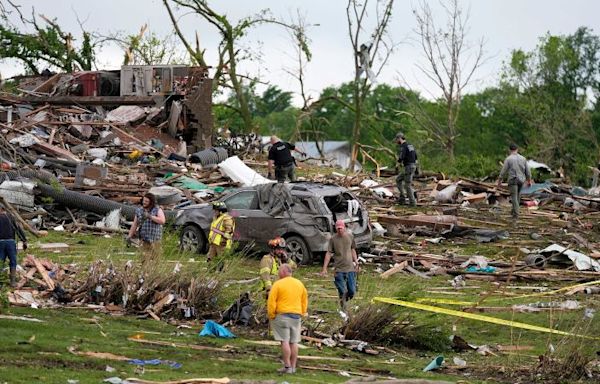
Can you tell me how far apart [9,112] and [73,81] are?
493cm

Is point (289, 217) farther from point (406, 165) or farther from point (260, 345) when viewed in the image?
point (406, 165)

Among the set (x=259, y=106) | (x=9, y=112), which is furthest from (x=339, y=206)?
(x=259, y=106)

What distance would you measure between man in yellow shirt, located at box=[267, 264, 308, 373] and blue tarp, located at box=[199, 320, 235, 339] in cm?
253

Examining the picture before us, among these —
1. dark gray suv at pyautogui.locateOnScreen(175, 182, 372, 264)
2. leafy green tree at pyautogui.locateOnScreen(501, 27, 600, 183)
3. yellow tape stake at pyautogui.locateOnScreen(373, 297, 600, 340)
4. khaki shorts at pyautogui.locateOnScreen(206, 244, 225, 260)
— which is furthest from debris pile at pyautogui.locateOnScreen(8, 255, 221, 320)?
leafy green tree at pyautogui.locateOnScreen(501, 27, 600, 183)

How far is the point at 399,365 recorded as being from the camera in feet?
53.3

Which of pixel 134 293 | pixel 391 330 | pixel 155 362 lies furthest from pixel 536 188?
pixel 155 362

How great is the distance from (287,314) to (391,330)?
3.52m

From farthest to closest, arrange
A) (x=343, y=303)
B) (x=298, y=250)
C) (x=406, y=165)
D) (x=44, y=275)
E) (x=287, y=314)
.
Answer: (x=406, y=165) → (x=298, y=250) → (x=44, y=275) → (x=343, y=303) → (x=287, y=314)

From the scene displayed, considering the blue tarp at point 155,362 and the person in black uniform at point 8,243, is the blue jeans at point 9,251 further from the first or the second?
the blue tarp at point 155,362

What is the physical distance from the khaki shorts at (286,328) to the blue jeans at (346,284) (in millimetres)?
4170

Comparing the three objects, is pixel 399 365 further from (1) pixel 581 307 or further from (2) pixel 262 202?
(2) pixel 262 202

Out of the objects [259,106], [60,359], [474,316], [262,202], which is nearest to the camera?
[60,359]

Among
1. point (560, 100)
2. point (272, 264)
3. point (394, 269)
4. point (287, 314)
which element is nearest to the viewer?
point (287, 314)

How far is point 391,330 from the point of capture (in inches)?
705
